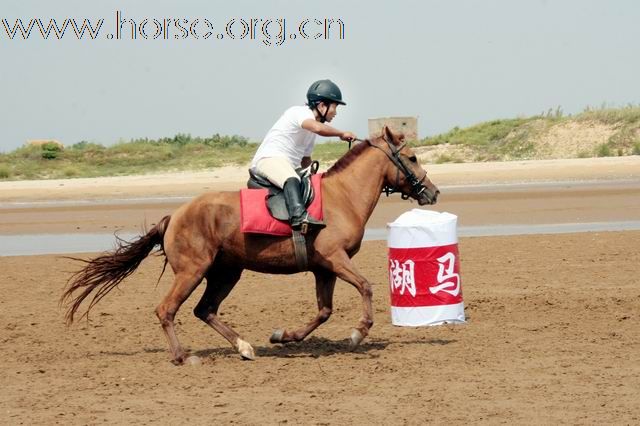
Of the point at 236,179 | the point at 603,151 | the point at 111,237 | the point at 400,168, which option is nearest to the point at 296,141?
the point at 400,168

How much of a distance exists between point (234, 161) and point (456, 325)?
36.4 meters

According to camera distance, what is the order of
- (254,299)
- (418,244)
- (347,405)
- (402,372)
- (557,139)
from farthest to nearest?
(557,139) < (254,299) < (418,244) < (402,372) < (347,405)

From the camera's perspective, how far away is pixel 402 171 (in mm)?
10641

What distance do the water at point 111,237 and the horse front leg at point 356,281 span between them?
9.69 m

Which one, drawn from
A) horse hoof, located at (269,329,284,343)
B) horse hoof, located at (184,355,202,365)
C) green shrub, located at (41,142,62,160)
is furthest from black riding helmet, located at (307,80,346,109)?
green shrub, located at (41,142,62,160)

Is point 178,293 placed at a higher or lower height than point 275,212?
lower

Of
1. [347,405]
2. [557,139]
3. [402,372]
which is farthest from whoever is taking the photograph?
[557,139]

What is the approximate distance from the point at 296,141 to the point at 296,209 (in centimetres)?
68

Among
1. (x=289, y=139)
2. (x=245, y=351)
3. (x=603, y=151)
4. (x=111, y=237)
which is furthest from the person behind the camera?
(x=603, y=151)

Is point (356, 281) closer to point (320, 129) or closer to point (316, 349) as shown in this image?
point (316, 349)

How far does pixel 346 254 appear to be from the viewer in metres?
10.2

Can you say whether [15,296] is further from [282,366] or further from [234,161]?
[234,161]

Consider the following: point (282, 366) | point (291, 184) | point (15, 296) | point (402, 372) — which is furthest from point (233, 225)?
point (15, 296)

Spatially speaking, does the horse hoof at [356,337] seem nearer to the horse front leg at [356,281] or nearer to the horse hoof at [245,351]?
the horse front leg at [356,281]
